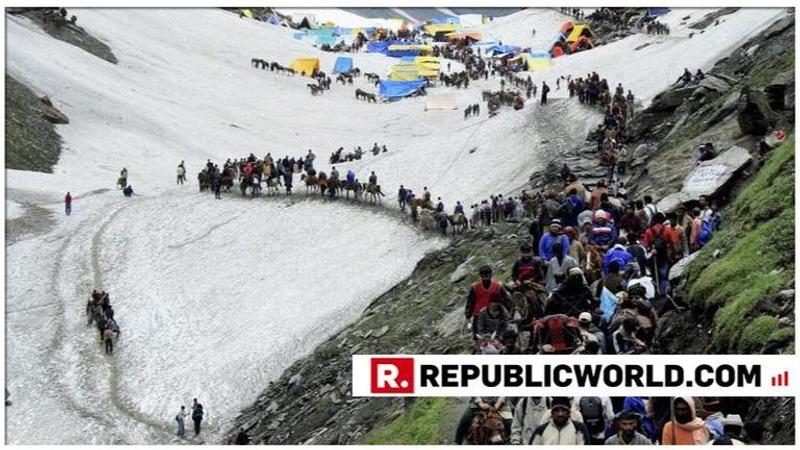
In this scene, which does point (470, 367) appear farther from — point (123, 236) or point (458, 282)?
point (123, 236)

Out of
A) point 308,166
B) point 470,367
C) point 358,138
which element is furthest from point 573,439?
point 358,138

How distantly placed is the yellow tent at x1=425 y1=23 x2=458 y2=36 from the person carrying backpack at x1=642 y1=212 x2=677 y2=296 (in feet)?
360

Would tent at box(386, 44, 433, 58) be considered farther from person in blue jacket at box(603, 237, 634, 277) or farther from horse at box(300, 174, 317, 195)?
person in blue jacket at box(603, 237, 634, 277)

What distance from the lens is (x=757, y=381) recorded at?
489 inches

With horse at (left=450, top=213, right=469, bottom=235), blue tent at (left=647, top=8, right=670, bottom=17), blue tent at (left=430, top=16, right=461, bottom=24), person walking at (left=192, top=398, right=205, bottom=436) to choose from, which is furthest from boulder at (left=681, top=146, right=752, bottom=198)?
blue tent at (left=430, top=16, right=461, bottom=24)

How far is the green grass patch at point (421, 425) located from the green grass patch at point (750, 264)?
160 inches

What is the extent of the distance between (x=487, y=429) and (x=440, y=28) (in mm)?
119102

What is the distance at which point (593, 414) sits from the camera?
10.8 m

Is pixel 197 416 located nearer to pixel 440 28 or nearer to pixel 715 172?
pixel 715 172

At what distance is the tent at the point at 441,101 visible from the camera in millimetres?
75750

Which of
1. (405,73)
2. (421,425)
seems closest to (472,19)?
(405,73)

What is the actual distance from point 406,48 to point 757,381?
97.3m

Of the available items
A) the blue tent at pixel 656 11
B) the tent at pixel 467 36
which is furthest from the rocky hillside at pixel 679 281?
the tent at pixel 467 36

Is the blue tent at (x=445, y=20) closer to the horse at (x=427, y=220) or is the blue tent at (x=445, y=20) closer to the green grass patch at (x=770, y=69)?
the horse at (x=427, y=220)
